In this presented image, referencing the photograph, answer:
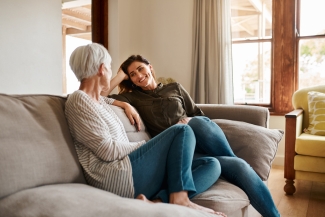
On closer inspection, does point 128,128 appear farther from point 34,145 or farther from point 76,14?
point 76,14

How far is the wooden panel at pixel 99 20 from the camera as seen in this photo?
4152 millimetres

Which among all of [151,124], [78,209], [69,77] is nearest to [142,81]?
[151,124]

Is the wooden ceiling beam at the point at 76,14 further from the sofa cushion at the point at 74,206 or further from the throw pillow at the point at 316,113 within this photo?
the sofa cushion at the point at 74,206

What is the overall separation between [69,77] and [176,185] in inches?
154

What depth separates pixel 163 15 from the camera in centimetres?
439

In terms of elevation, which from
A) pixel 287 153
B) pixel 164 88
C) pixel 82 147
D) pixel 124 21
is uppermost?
pixel 124 21

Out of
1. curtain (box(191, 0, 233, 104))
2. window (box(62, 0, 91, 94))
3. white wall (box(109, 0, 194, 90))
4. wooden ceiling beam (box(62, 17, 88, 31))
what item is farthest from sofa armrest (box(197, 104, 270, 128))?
wooden ceiling beam (box(62, 17, 88, 31))

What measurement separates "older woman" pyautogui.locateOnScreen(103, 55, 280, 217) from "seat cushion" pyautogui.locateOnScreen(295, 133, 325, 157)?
38.4 inches

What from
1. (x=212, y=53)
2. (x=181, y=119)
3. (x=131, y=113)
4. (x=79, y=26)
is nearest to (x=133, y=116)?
(x=131, y=113)

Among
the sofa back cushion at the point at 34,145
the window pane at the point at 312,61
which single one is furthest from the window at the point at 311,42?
the sofa back cushion at the point at 34,145

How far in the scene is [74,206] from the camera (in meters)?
1.05

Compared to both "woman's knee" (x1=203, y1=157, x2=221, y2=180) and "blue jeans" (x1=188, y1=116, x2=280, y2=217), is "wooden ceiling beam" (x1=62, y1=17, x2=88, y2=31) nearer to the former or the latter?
"blue jeans" (x1=188, y1=116, x2=280, y2=217)

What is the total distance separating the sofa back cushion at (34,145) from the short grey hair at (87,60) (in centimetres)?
20

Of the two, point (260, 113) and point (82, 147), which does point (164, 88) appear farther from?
point (82, 147)
